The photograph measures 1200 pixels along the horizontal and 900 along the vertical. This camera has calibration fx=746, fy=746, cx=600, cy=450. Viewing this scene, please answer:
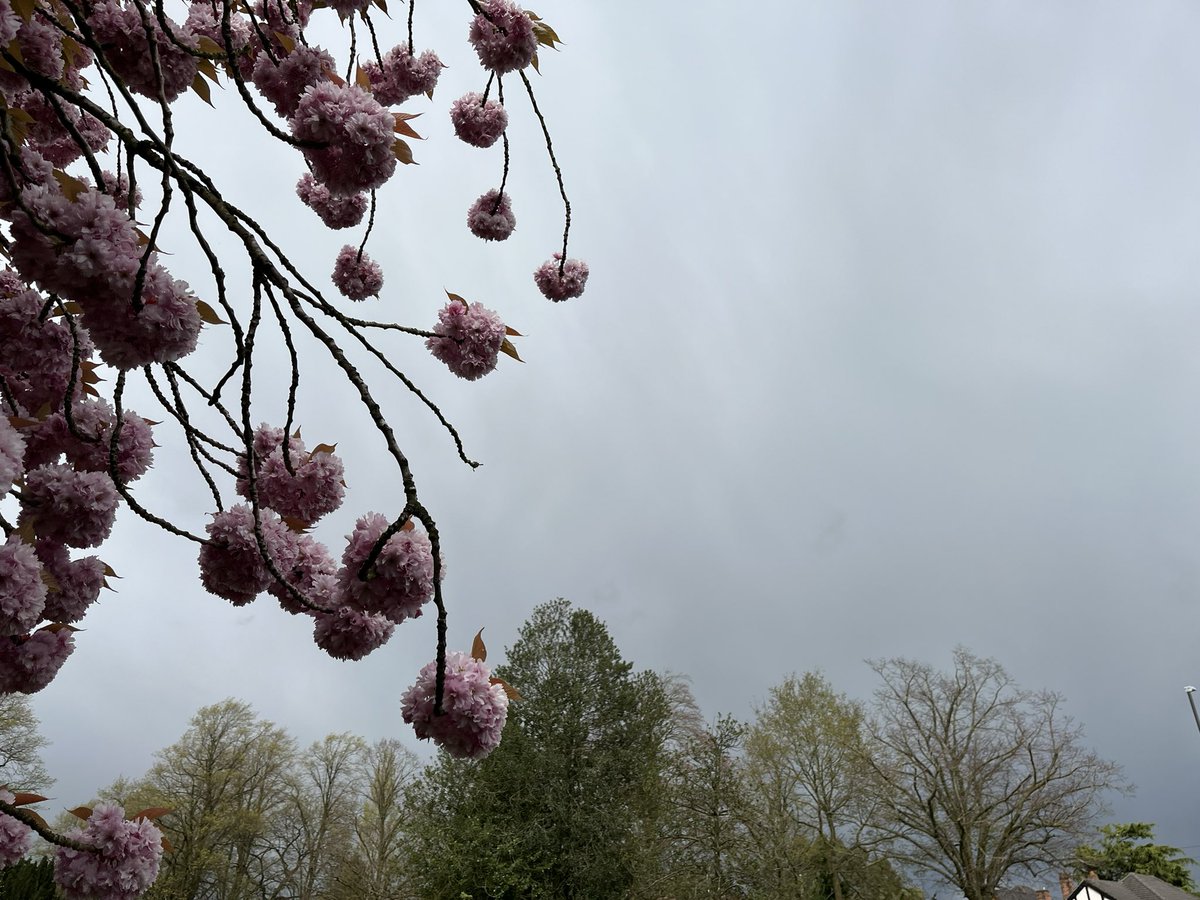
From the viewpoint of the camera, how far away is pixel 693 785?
16.6 metres

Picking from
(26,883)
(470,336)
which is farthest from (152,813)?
(26,883)

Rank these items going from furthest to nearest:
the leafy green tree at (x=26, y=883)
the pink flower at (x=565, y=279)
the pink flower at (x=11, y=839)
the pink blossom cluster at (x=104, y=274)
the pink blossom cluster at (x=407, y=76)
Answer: the leafy green tree at (x=26, y=883) < the pink flower at (x=565, y=279) < the pink blossom cluster at (x=407, y=76) < the pink flower at (x=11, y=839) < the pink blossom cluster at (x=104, y=274)

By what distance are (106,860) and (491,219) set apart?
259 centimetres

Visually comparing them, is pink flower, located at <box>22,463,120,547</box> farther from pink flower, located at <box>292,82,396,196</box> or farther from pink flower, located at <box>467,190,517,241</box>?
pink flower, located at <box>467,190,517,241</box>

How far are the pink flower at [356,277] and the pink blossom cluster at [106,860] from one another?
2.01 meters

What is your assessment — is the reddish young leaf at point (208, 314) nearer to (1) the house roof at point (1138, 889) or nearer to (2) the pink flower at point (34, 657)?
(2) the pink flower at point (34, 657)

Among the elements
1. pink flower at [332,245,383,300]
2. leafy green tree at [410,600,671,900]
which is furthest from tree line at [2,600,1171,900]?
pink flower at [332,245,383,300]

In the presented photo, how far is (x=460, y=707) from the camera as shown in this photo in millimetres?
1395

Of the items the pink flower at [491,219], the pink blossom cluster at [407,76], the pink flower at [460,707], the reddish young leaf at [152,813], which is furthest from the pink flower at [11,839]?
the pink blossom cluster at [407,76]

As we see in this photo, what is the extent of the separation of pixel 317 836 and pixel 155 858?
79.9ft

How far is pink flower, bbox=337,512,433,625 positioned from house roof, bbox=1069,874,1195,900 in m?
33.9

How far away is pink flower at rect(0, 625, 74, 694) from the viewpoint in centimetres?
169

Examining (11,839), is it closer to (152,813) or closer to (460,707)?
(152,813)

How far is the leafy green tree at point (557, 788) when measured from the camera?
14.7m
